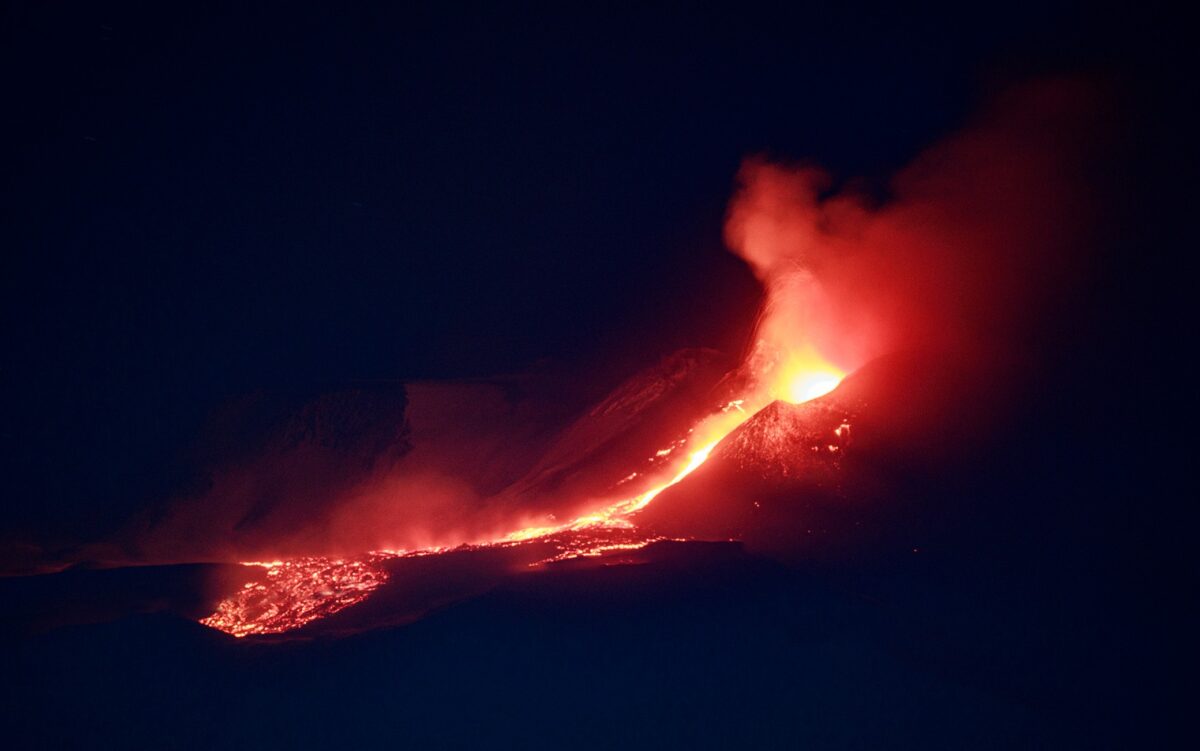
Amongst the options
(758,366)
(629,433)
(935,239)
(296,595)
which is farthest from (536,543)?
(935,239)

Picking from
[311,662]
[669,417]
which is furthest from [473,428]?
[311,662]

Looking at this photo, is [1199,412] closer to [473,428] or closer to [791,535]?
[791,535]

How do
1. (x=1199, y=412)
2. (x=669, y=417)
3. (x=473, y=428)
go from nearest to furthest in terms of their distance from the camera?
1. (x=1199, y=412)
2. (x=669, y=417)
3. (x=473, y=428)

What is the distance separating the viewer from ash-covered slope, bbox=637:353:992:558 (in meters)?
2.96

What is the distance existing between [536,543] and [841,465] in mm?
1501

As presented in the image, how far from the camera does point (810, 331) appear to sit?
135 inches

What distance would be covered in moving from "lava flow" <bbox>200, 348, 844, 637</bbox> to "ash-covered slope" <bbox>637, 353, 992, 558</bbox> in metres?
0.16

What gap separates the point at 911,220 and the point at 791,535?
147 centimetres

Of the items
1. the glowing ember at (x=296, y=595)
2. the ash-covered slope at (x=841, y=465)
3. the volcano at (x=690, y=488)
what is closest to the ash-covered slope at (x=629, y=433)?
the volcano at (x=690, y=488)

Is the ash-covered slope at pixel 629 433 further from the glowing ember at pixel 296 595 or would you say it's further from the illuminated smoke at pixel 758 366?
the glowing ember at pixel 296 595

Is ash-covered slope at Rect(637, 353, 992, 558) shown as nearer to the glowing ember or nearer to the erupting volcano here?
the erupting volcano

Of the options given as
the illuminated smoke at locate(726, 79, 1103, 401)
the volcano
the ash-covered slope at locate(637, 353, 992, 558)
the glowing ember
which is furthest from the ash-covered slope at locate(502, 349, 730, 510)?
the glowing ember

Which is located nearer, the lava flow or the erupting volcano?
the erupting volcano

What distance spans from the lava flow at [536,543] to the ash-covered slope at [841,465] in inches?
6.3
